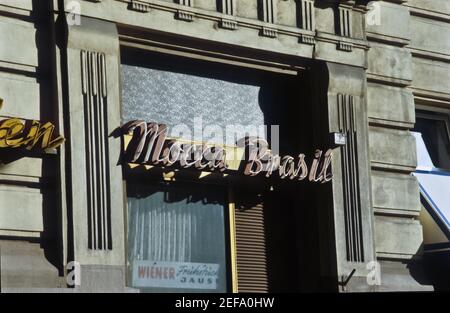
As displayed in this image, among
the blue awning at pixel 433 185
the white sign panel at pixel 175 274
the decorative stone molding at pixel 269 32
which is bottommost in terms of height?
the white sign panel at pixel 175 274

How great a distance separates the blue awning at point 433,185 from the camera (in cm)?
2145

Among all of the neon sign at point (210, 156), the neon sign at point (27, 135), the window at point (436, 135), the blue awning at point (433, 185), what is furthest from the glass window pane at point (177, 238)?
the window at point (436, 135)

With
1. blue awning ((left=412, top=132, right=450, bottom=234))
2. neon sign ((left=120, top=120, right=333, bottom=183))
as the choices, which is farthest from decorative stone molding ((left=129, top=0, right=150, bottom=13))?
blue awning ((left=412, top=132, right=450, bottom=234))

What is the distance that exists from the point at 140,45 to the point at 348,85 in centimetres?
406


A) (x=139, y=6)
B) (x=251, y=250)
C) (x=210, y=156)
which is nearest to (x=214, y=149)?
(x=210, y=156)

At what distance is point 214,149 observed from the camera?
18.8 meters

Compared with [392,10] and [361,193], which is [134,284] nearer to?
[361,193]

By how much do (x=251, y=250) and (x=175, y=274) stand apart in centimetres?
164

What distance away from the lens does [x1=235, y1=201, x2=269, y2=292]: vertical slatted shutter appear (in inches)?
768

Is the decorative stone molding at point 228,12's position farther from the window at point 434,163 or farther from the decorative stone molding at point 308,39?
the window at point 434,163

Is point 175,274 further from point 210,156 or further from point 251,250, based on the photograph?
point 210,156

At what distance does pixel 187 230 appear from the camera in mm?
19016

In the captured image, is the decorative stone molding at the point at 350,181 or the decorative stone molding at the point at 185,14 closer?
the decorative stone molding at the point at 185,14

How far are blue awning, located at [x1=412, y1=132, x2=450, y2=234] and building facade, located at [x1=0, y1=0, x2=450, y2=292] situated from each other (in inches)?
10.3
